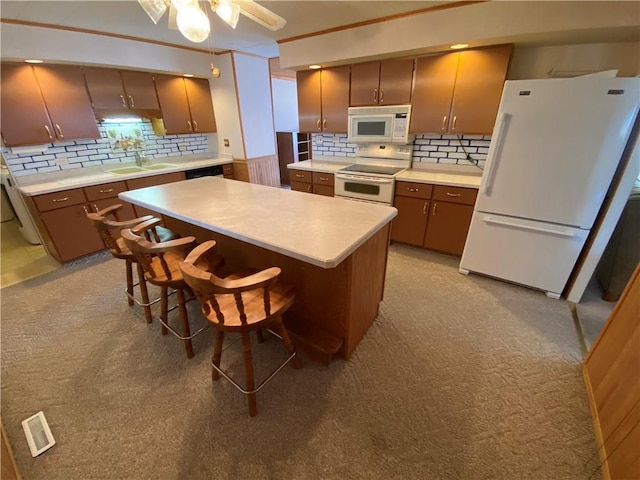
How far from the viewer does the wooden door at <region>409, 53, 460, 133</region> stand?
2727mm

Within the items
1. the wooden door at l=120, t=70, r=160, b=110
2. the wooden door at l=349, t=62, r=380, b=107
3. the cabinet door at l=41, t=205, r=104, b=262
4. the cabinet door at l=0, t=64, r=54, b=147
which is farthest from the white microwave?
the cabinet door at l=0, t=64, r=54, b=147

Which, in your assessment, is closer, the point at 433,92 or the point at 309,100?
the point at 433,92

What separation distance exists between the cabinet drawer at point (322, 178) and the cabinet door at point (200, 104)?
6.50 ft

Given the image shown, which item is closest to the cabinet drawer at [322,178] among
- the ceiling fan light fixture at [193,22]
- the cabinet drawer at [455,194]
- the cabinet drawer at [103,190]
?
the cabinet drawer at [455,194]

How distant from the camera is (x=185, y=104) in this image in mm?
3973

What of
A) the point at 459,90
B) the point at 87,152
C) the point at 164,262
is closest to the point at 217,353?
the point at 164,262

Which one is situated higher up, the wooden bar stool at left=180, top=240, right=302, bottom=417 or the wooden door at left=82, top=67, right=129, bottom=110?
the wooden door at left=82, top=67, right=129, bottom=110

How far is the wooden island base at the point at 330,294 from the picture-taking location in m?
1.58

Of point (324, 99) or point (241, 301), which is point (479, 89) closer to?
point (324, 99)

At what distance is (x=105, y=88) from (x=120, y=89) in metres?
0.16

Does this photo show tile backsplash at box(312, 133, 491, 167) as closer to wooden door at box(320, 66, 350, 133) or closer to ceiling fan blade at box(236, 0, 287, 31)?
wooden door at box(320, 66, 350, 133)

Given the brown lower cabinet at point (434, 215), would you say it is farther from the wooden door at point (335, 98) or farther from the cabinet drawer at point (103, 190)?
the cabinet drawer at point (103, 190)

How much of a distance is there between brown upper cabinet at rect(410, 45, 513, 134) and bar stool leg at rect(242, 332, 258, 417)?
2819 millimetres

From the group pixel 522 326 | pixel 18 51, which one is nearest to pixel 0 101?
pixel 18 51
